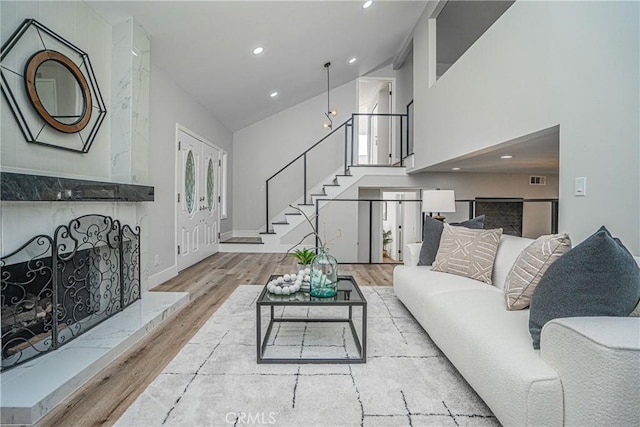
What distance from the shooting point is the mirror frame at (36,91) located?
2.35m

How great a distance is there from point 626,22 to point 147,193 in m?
3.99

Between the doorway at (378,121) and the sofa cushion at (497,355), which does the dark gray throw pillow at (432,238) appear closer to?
the sofa cushion at (497,355)

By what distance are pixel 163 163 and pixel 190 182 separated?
3.51ft

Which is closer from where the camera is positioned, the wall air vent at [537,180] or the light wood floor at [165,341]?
the light wood floor at [165,341]

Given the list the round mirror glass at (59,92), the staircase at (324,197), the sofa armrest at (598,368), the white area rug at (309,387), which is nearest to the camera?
the sofa armrest at (598,368)

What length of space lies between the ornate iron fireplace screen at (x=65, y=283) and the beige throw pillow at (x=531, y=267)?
2850mm

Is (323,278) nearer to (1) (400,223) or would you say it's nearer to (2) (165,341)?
(2) (165,341)

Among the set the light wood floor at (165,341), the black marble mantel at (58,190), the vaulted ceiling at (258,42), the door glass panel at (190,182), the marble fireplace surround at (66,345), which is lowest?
the light wood floor at (165,341)

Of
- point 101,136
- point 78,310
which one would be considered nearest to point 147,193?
point 101,136

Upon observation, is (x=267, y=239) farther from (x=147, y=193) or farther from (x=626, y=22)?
(x=626, y=22)

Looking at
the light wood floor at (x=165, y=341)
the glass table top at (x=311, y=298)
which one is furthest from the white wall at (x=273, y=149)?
the glass table top at (x=311, y=298)

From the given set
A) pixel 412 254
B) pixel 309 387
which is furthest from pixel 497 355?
pixel 412 254

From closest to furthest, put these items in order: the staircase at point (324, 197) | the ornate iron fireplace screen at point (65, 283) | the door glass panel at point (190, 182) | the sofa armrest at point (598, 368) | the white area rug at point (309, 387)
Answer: the sofa armrest at point (598, 368), the white area rug at point (309, 387), the ornate iron fireplace screen at point (65, 283), the door glass panel at point (190, 182), the staircase at point (324, 197)

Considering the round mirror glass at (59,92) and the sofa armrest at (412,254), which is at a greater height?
the round mirror glass at (59,92)
